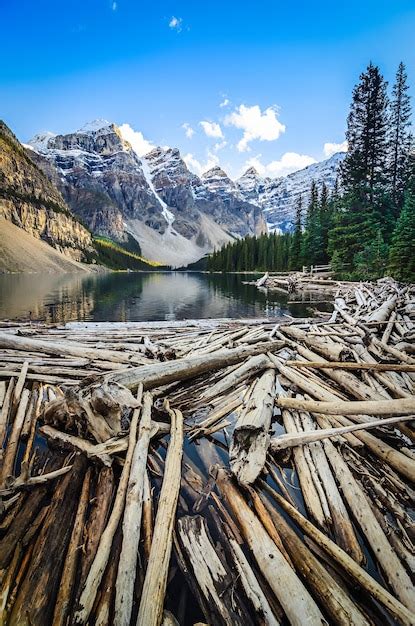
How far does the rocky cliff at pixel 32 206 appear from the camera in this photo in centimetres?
15275

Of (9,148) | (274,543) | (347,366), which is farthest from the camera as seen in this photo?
(9,148)

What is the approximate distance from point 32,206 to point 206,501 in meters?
192

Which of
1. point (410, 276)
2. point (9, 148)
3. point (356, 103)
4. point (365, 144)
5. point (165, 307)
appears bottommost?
point (165, 307)

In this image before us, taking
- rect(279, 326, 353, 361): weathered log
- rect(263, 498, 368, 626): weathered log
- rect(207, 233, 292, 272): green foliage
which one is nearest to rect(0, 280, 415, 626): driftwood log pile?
rect(263, 498, 368, 626): weathered log

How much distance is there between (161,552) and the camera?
2.61 metres

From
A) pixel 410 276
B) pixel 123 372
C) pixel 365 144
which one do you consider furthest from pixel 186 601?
pixel 365 144

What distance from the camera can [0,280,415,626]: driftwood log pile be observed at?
92.4 inches

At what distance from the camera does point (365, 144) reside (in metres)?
43.1

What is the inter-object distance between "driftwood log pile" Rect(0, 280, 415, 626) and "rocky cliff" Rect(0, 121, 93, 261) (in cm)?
17157

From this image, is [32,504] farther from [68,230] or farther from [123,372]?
[68,230]

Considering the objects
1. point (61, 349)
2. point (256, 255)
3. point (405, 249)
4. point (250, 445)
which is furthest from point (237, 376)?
point (256, 255)

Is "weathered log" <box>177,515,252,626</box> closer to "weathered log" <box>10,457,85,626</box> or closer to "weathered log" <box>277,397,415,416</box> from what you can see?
"weathered log" <box>10,457,85,626</box>

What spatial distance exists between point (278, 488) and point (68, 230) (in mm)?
202531

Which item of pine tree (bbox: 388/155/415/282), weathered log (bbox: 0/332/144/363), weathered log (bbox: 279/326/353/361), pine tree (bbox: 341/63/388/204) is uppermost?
pine tree (bbox: 341/63/388/204)
